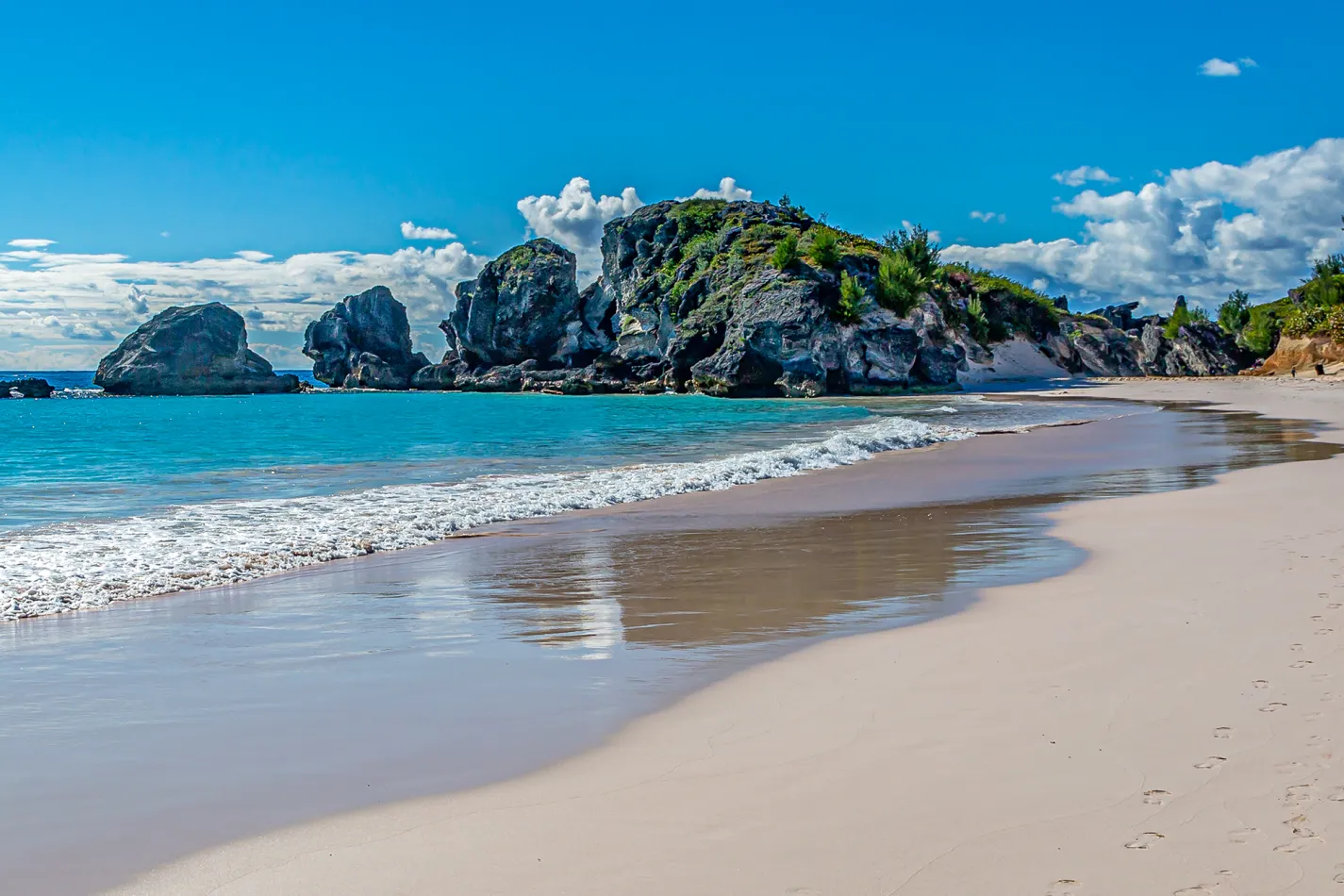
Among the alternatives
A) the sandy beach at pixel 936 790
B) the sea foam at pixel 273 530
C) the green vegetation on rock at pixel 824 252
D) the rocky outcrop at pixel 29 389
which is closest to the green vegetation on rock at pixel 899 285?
the green vegetation on rock at pixel 824 252

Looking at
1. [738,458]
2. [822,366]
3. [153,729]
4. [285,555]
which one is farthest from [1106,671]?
[822,366]

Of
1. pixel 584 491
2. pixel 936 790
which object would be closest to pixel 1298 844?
pixel 936 790

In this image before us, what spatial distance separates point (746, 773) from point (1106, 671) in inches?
103

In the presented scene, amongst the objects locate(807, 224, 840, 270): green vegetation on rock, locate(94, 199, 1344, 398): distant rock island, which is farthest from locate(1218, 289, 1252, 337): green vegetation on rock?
locate(807, 224, 840, 270): green vegetation on rock

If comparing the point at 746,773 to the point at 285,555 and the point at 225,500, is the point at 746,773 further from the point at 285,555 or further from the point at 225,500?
the point at 225,500

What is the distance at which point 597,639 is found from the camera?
714 centimetres

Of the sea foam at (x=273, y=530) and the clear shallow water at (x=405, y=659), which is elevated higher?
the sea foam at (x=273, y=530)

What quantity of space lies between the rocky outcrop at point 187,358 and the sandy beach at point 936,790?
5382 inches

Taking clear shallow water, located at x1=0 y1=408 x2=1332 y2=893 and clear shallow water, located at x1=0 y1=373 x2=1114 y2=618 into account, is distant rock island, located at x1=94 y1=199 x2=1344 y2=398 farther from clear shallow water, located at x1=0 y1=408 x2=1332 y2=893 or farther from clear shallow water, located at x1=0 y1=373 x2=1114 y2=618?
clear shallow water, located at x1=0 y1=408 x2=1332 y2=893

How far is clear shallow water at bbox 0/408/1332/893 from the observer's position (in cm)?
432

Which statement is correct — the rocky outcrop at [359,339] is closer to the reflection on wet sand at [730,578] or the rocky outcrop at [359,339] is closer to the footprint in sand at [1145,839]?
the reflection on wet sand at [730,578]

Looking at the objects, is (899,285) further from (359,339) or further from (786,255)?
(359,339)

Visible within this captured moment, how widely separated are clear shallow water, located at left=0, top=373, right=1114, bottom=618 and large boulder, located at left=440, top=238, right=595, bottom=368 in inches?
2434

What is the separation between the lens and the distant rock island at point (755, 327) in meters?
67.3
